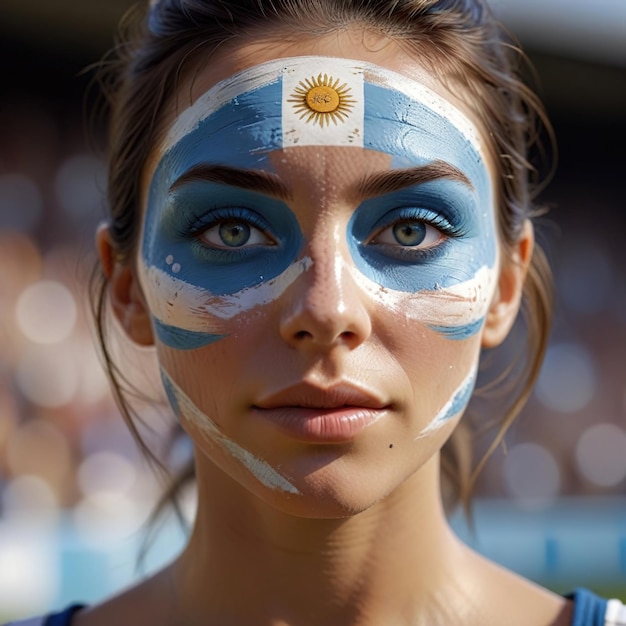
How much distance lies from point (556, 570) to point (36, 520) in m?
3.18

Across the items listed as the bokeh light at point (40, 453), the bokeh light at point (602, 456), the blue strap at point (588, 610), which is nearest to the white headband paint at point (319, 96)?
the blue strap at point (588, 610)

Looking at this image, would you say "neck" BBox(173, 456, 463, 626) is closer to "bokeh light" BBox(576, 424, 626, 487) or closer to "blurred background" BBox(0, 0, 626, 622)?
"blurred background" BBox(0, 0, 626, 622)

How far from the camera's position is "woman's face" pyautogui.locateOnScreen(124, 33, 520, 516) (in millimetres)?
1379

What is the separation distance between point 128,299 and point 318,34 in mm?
595

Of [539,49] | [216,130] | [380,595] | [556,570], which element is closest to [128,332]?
[216,130]

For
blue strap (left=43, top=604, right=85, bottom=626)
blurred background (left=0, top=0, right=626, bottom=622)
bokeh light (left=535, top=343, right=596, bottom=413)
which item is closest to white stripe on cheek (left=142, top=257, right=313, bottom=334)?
blue strap (left=43, top=604, right=85, bottom=626)

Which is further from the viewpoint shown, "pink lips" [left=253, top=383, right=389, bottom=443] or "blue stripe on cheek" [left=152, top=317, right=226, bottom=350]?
"blue stripe on cheek" [left=152, top=317, right=226, bottom=350]

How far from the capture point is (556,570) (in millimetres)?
6000

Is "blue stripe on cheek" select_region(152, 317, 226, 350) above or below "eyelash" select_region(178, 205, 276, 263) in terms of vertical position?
below

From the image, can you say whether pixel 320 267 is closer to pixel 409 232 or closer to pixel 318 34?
pixel 409 232

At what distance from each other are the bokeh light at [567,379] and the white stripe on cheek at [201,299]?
683 cm

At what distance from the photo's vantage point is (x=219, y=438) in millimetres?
1485

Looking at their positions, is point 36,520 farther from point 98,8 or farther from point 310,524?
point 310,524

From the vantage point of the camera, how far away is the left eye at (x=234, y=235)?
58.2 inches
